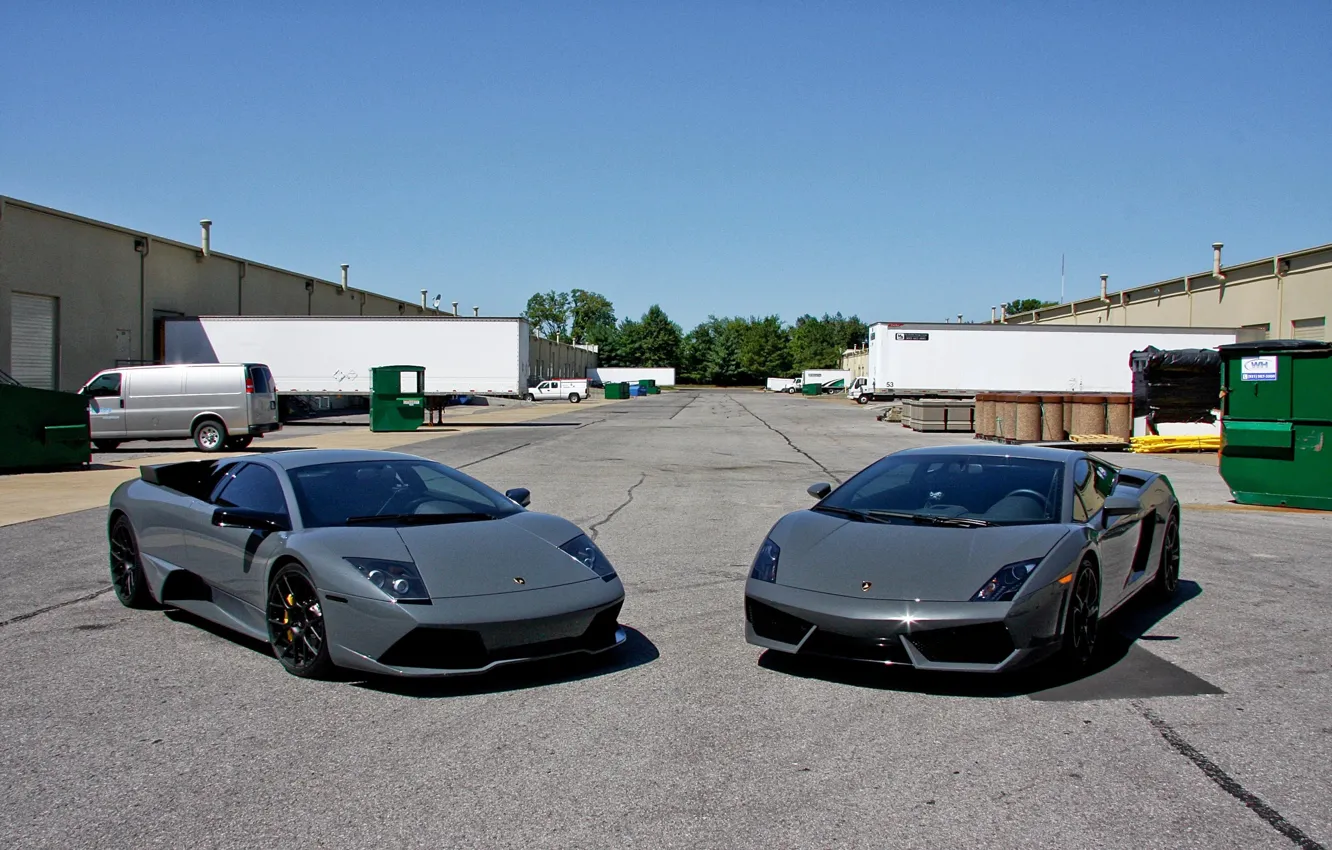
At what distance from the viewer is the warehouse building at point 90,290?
3180 centimetres

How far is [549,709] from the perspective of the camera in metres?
5.11

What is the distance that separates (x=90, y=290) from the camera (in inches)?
1383

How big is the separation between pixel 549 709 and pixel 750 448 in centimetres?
2120

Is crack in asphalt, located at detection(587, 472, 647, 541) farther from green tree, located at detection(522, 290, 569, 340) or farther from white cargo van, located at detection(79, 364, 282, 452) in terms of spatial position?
green tree, located at detection(522, 290, 569, 340)

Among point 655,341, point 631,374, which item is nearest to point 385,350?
point 631,374

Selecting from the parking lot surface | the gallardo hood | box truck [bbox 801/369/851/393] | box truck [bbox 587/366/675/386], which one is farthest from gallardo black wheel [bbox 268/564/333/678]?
box truck [bbox 587/366/675/386]

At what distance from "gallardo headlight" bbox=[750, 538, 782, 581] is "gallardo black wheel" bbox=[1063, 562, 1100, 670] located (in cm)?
157

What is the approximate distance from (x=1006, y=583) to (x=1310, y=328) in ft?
129

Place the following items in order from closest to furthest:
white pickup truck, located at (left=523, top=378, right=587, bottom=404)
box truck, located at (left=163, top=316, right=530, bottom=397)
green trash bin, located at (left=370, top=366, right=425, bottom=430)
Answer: green trash bin, located at (left=370, top=366, right=425, bottom=430), box truck, located at (left=163, top=316, right=530, bottom=397), white pickup truck, located at (left=523, top=378, right=587, bottom=404)

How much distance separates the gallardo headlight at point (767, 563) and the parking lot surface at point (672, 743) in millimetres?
518

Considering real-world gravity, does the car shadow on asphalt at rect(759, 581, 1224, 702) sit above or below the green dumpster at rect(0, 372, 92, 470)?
below

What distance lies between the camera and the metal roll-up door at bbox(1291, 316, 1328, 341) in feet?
121

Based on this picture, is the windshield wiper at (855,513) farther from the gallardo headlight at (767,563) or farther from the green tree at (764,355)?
the green tree at (764,355)

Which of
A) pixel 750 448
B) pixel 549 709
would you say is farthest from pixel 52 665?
pixel 750 448
